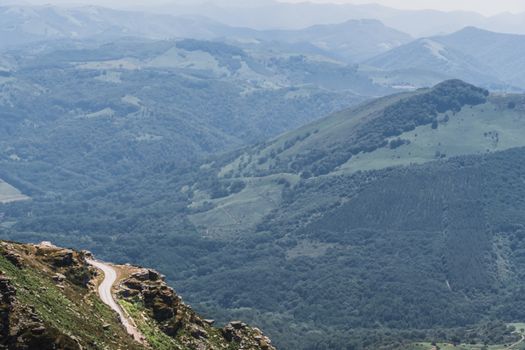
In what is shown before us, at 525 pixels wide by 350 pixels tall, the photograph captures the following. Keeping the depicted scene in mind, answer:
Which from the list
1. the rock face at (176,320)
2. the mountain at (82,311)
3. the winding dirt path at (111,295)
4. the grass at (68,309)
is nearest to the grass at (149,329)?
the mountain at (82,311)

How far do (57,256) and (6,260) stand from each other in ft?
38.1

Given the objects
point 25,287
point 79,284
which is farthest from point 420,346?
point 25,287

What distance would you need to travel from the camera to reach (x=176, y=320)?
82438 mm

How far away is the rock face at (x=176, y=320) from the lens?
82.0m

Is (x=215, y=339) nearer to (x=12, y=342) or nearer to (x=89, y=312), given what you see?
(x=89, y=312)

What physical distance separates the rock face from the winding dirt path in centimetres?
131

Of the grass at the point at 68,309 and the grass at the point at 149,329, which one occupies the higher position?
the grass at the point at 68,309

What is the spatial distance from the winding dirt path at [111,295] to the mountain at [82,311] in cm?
51

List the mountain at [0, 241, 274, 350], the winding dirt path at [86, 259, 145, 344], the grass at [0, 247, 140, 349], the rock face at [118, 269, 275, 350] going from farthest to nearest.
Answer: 1. the rock face at [118, 269, 275, 350]
2. the winding dirt path at [86, 259, 145, 344]
3. the grass at [0, 247, 140, 349]
4. the mountain at [0, 241, 274, 350]

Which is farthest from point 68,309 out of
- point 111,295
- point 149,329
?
point 111,295

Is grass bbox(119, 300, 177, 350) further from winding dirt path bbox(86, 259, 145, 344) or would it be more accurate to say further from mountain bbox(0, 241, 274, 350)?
winding dirt path bbox(86, 259, 145, 344)

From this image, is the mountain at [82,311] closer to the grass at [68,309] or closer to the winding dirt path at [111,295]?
the grass at [68,309]

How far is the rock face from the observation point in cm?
8200

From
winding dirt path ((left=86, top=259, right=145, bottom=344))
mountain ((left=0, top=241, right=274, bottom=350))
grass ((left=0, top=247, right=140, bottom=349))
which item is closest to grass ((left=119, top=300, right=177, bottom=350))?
mountain ((left=0, top=241, right=274, bottom=350))
